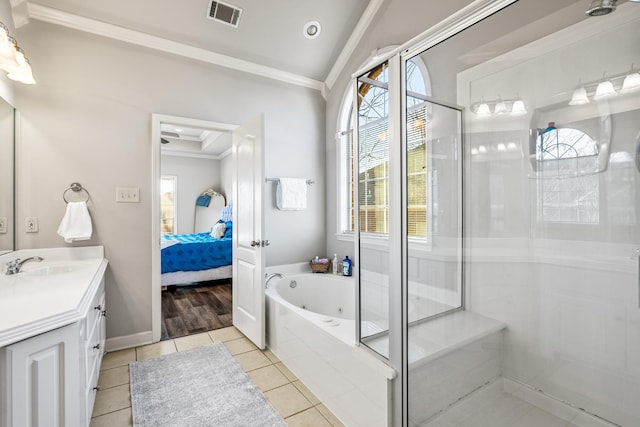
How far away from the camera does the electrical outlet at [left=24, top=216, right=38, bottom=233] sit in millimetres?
2258

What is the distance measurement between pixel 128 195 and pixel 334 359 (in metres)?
2.17

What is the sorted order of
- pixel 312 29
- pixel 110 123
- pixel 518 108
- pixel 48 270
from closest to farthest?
1. pixel 518 108
2. pixel 48 270
3. pixel 110 123
4. pixel 312 29

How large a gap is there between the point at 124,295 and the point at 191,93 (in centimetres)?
192

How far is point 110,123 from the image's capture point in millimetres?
2521

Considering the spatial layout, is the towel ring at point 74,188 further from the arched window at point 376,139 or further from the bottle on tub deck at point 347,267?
the bottle on tub deck at point 347,267

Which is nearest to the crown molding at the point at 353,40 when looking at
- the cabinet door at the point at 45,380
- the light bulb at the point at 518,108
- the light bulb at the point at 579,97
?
the light bulb at the point at 518,108

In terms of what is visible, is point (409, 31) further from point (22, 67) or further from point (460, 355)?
point (22, 67)

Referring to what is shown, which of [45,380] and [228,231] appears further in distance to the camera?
[228,231]

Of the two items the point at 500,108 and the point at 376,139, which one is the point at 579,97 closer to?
the point at 500,108

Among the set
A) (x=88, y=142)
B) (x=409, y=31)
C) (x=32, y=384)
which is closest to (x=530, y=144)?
(x=409, y=31)

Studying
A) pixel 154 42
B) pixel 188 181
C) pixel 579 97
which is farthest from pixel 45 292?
pixel 188 181

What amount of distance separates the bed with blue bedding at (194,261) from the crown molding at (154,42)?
8.33 feet

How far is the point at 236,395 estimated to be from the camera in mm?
1943

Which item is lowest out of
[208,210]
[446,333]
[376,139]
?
[446,333]
